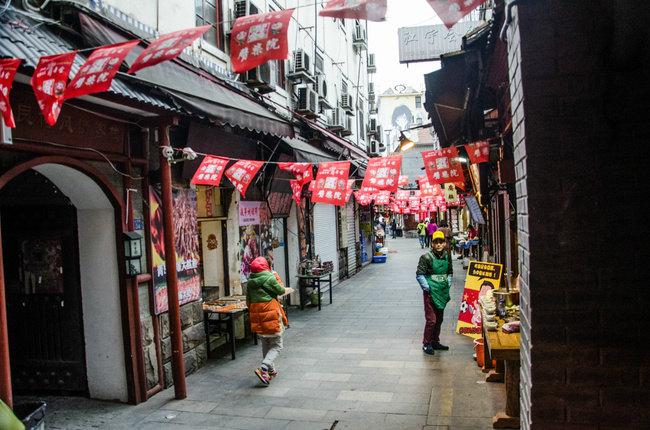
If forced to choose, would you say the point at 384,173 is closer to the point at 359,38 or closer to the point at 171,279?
the point at 171,279

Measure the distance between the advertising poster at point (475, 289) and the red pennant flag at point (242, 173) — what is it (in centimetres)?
423

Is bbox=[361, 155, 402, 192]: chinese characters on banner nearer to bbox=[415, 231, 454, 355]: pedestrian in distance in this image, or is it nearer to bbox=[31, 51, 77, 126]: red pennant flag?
bbox=[415, 231, 454, 355]: pedestrian in distance

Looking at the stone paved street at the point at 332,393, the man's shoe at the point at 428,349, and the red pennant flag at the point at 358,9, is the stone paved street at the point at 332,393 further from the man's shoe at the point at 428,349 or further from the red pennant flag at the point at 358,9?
the red pennant flag at the point at 358,9

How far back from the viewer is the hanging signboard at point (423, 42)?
10.4 m

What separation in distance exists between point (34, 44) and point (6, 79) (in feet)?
3.70

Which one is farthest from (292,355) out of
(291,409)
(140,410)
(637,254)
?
(637,254)

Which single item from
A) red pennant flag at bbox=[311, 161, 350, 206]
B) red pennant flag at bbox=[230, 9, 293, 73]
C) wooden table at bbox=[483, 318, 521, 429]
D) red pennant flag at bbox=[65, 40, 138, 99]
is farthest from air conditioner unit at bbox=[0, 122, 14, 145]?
red pennant flag at bbox=[311, 161, 350, 206]

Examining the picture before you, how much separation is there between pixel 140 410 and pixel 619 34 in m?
6.63

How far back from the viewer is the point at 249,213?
34.8 feet

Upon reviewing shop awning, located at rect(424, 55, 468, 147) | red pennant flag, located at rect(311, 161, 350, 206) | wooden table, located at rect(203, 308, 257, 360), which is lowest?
wooden table, located at rect(203, 308, 257, 360)

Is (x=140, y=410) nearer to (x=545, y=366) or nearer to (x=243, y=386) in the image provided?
(x=243, y=386)

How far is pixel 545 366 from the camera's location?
2730 mm

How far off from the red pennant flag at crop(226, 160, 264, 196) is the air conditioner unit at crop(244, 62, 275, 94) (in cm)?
261

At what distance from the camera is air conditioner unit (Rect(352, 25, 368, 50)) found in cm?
2211
